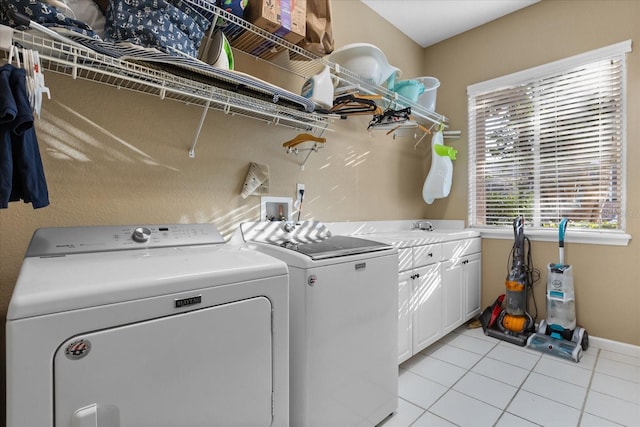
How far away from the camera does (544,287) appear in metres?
2.78

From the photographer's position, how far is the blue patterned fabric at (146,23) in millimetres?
1173

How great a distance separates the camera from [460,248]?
9.04 ft

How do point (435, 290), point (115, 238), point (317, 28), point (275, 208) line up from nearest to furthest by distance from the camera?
point (115, 238)
point (317, 28)
point (275, 208)
point (435, 290)

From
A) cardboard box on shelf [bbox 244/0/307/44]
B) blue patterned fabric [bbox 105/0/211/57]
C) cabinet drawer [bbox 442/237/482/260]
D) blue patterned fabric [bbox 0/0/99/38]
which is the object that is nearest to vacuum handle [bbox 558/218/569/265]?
cabinet drawer [bbox 442/237/482/260]

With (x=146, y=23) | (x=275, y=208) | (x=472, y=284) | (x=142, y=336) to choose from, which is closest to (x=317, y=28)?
(x=146, y=23)

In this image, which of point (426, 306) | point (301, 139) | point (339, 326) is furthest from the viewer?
point (426, 306)

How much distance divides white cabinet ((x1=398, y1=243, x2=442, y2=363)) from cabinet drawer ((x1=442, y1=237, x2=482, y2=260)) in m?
0.12

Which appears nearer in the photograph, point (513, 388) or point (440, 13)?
point (513, 388)

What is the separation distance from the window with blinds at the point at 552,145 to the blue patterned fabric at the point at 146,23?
2.85 m

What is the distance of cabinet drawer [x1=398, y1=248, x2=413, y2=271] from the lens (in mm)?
2057

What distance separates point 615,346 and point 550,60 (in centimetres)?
236

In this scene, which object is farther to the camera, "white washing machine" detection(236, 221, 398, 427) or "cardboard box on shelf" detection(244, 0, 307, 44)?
"cardboard box on shelf" detection(244, 0, 307, 44)

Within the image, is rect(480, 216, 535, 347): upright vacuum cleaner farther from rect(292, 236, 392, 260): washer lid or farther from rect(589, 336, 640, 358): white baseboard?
rect(292, 236, 392, 260): washer lid

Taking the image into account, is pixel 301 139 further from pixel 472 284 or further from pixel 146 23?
pixel 472 284
